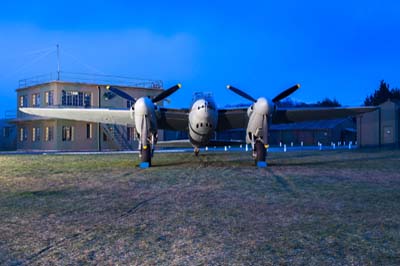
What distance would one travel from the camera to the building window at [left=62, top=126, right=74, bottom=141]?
1881 inches

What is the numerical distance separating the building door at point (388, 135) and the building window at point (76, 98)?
33122 millimetres

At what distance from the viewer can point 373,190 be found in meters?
Result: 12.1

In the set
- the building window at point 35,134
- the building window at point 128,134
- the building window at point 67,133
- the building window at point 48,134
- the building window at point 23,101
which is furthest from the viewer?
the building window at point 23,101

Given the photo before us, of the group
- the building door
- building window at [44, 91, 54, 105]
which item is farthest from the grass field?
building window at [44, 91, 54, 105]

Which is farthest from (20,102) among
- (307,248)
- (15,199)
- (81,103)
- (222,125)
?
(307,248)

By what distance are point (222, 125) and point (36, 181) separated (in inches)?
550

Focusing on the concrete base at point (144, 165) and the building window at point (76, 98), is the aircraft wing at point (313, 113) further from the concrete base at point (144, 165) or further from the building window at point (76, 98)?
the building window at point (76, 98)

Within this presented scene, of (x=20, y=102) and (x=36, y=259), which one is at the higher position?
(x=20, y=102)

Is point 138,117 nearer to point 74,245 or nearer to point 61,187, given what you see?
point 61,187

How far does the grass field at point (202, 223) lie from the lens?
5.77 m

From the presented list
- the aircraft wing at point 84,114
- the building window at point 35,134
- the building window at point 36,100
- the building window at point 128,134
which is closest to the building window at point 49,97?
the building window at point 36,100

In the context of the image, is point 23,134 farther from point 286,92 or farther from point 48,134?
point 286,92

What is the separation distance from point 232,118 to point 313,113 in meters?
4.86

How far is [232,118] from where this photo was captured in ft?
83.4
